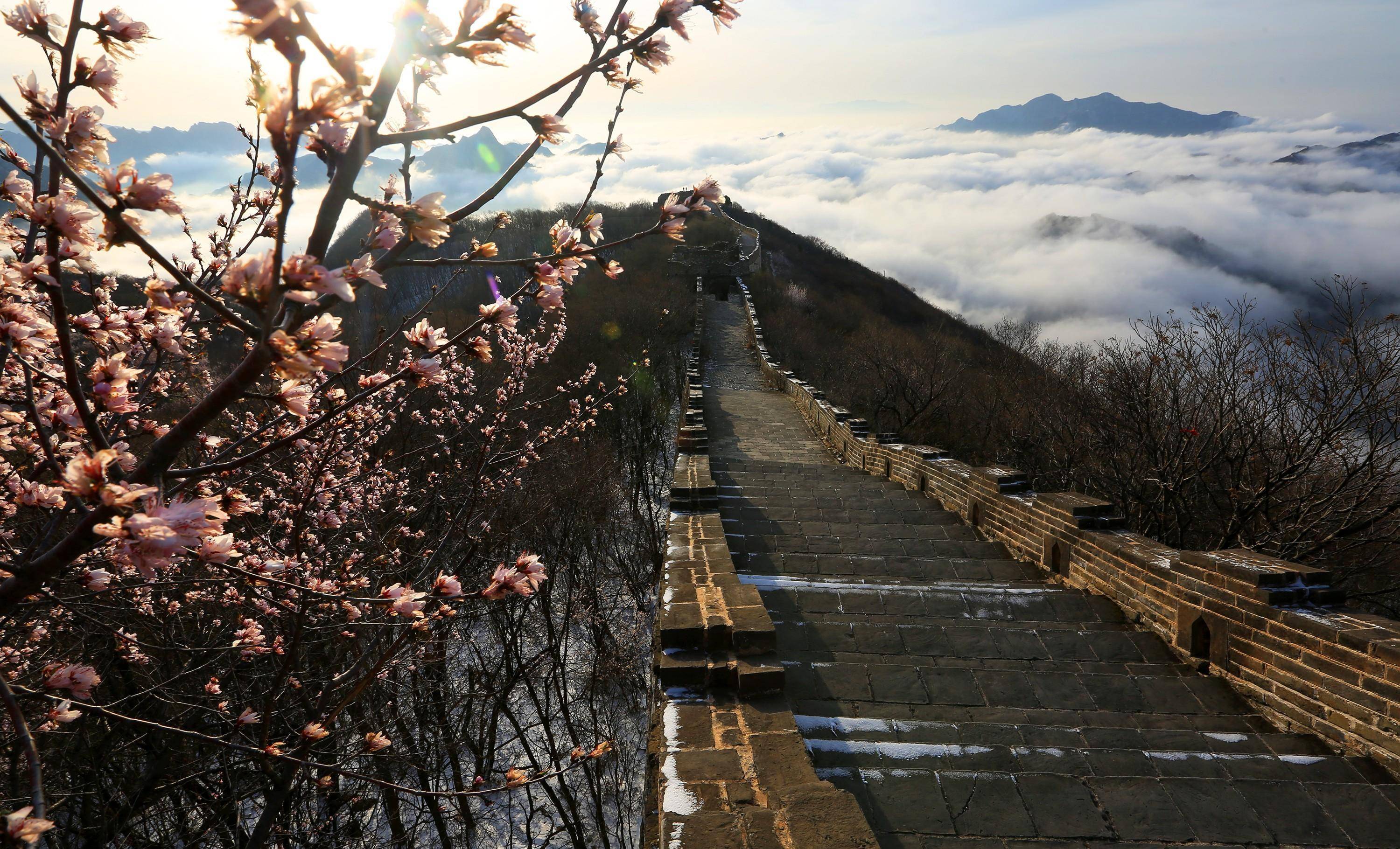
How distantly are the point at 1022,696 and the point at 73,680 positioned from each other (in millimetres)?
4468

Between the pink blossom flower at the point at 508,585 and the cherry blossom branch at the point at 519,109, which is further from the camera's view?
the pink blossom flower at the point at 508,585

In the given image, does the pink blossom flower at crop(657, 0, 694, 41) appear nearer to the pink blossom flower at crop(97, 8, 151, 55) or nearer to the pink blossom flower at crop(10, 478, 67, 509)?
the pink blossom flower at crop(97, 8, 151, 55)

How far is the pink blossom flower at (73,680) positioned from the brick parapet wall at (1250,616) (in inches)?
218

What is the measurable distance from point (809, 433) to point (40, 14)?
1700 cm

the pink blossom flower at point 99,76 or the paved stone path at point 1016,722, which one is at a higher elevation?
the pink blossom flower at point 99,76

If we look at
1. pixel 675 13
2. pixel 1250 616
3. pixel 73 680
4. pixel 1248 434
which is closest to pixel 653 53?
pixel 675 13

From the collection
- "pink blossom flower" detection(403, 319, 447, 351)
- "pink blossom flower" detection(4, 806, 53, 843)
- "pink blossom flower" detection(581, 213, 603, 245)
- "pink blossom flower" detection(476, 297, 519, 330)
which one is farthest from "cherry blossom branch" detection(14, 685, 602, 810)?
"pink blossom flower" detection(581, 213, 603, 245)

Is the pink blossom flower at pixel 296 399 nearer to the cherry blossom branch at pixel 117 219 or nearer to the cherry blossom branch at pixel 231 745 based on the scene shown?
the cherry blossom branch at pixel 117 219

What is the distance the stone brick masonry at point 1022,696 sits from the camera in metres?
3.05

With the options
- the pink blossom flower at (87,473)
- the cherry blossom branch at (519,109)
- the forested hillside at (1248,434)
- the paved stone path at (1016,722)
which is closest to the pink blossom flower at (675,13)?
the cherry blossom branch at (519,109)

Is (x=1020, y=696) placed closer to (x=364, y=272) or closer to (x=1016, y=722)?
(x=1016, y=722)

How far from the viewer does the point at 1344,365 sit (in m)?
9.37

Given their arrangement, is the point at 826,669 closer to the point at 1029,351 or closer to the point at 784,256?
the point at 1029,351

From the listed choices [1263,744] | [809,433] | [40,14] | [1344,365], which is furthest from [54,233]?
[809,433]
